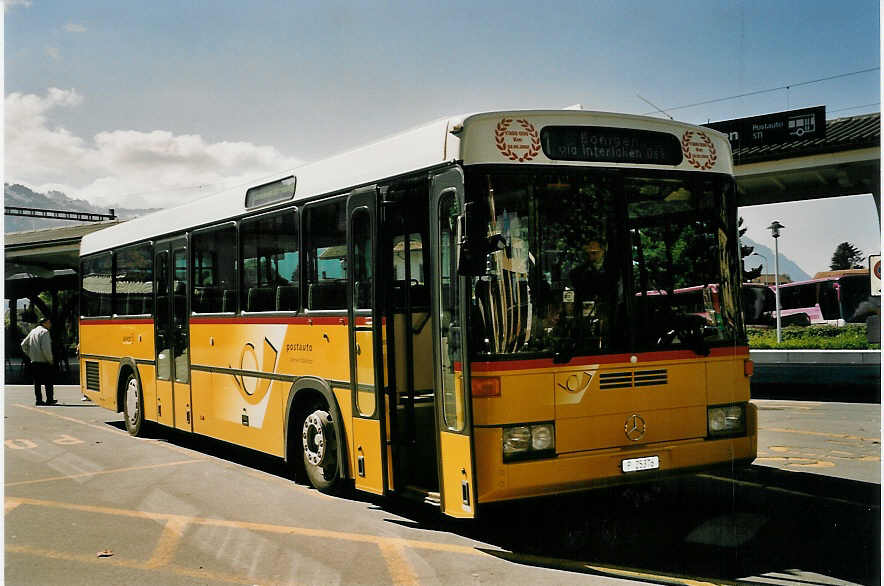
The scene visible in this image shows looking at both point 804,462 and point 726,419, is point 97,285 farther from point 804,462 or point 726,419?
point 726,419

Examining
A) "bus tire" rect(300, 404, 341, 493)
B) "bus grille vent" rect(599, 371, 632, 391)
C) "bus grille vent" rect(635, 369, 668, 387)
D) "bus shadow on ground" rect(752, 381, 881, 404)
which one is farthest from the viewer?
"bus shadow on ground" rect(752, 381, 881, 404)

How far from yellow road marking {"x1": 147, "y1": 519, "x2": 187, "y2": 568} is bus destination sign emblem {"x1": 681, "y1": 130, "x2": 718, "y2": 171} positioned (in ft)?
16.2

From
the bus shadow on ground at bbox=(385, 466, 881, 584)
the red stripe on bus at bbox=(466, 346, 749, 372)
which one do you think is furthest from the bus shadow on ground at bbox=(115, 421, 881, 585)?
the red stripe on bus at bbox=(466, 346, 749, 372)

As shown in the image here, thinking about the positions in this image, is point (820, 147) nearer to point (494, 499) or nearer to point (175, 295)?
point (175, 295)

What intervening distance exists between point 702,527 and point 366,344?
307cm

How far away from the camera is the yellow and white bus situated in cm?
627

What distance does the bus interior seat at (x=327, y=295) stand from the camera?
8.14m

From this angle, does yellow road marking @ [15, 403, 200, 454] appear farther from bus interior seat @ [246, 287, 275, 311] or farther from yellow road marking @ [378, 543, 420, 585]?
yellow road marking @ [378, 543, 420, 585]

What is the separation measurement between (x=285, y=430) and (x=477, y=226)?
3968mm

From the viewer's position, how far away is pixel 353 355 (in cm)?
792

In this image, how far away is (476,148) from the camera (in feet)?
20.9

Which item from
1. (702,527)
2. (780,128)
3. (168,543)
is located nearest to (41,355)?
(168,543)

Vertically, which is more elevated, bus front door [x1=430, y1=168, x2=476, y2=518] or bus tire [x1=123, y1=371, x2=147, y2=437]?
bus front door [x1=430, y1=168, x2=476, y2=518]

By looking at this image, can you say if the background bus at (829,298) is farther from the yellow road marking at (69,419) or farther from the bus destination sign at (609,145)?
the bus destination sign at (609,145)
